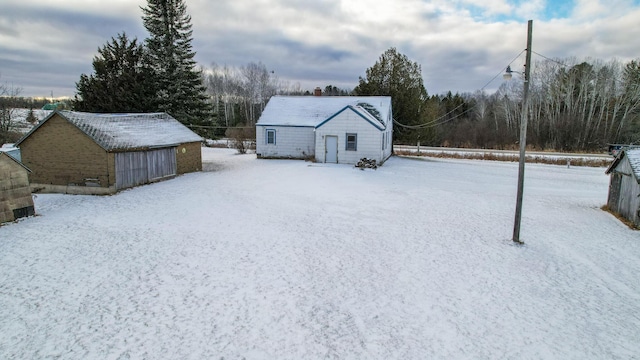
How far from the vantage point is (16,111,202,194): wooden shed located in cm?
1812

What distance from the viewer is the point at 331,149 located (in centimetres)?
2722

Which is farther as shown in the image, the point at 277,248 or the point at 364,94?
the point at 364,94

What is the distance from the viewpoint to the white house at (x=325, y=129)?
2641 cm

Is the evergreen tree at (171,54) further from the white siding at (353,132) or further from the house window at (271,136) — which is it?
the white siding at (353,132)

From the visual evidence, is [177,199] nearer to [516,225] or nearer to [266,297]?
[266,297]

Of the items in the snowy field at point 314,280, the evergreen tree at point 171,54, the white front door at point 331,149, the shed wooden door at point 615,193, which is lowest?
the snowy field at point 314,280

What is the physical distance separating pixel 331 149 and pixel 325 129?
1.59 metres

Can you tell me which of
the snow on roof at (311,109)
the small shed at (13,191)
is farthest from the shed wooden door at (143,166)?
the snow on roof at (311,109)

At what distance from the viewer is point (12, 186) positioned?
13414 mm

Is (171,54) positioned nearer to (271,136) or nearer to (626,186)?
(271,136)

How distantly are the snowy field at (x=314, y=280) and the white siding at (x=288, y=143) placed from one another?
12885mm

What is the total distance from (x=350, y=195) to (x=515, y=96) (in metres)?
53.4

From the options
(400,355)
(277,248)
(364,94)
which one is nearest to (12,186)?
(277,248)

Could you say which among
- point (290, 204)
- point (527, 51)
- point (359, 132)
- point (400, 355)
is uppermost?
point (527, 51)
